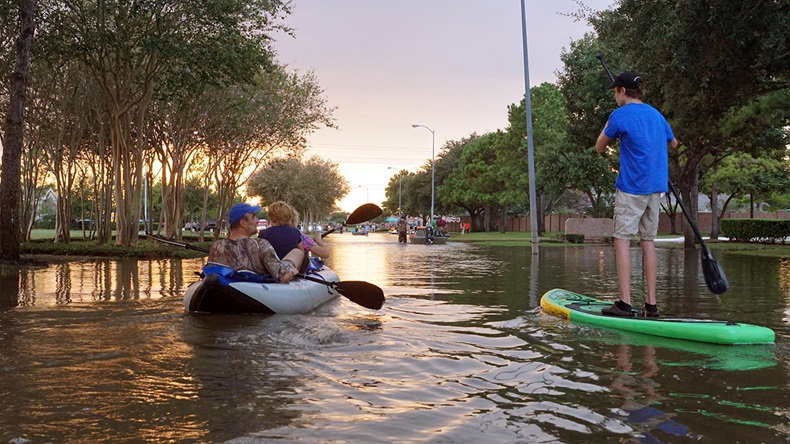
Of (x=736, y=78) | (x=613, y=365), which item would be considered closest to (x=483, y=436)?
(x=613, y=365)

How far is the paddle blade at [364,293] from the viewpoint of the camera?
27.3 feet

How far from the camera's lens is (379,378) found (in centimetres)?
471

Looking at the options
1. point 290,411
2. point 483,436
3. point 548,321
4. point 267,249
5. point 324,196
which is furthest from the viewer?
point 324,196

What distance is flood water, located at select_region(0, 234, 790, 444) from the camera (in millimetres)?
3508

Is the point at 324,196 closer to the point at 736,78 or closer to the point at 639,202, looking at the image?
the point at 736,78

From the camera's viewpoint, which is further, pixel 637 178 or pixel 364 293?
pixel 364 293

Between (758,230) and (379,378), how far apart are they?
34.3 meters

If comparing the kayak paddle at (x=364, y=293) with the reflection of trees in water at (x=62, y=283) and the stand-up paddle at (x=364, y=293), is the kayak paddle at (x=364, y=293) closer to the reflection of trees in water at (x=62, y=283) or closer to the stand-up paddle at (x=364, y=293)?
the stand-up paddle at (x=364, y=293)

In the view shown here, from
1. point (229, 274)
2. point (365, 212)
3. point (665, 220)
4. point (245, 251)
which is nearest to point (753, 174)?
point (665, 220)

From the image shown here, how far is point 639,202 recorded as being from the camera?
22.2ft

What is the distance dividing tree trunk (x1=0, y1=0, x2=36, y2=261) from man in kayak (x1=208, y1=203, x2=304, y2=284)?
10.6 meters

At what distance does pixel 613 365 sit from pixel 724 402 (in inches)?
43.2

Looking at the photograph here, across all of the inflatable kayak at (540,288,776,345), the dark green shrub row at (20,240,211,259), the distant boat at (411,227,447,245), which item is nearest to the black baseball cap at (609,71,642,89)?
the inflatable kayak at (540,288,776,345)

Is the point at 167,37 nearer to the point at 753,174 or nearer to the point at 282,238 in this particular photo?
the point at 282,238
